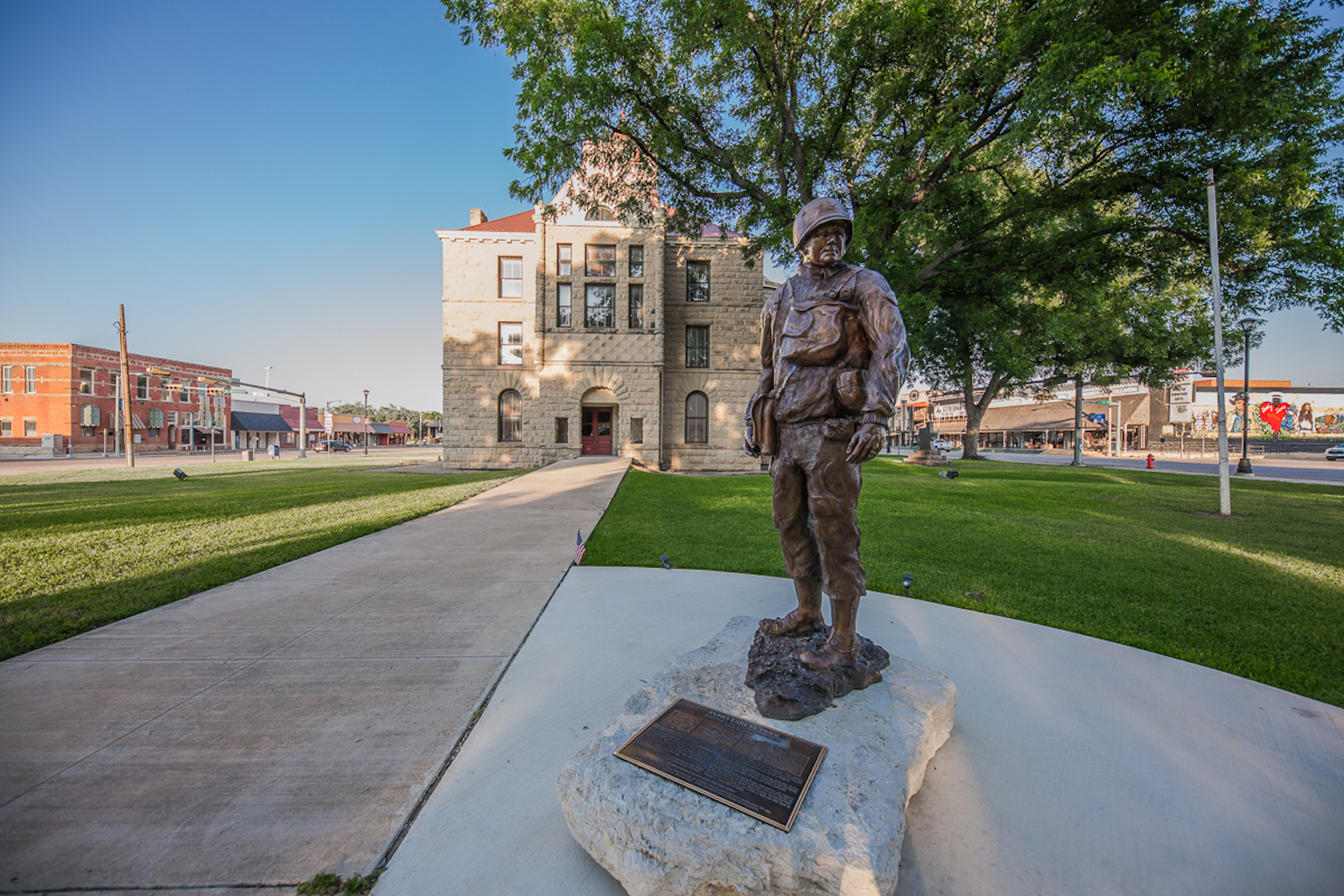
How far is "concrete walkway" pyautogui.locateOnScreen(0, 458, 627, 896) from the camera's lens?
6.50ft

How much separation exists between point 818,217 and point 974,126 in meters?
13.6

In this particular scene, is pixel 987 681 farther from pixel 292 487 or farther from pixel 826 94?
pixel 292 487

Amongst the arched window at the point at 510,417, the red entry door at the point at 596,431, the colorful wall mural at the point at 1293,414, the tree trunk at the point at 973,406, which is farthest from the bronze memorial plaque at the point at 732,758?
the colorful wall mural at the point at 1293,414

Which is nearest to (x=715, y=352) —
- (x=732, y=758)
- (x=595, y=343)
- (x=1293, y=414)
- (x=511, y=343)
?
(x=595, y=343)

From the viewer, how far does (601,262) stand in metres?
23.4

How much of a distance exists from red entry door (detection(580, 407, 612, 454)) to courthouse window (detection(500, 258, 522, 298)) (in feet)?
21.2

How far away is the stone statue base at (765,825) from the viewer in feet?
5.71

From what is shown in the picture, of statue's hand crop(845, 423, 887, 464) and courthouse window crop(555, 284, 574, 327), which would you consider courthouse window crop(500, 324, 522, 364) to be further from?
statue's hand crop(845, 423, 887, 464)

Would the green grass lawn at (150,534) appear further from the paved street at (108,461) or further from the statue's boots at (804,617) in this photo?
the paved street at (108,461)

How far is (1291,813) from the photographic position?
217 centimetres

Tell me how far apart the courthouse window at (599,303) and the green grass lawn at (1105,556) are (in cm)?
1241

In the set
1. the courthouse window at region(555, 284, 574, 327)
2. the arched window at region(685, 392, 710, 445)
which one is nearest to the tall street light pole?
the arched window at region(685, 392, 710, 445)

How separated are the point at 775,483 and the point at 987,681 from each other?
6.41ft

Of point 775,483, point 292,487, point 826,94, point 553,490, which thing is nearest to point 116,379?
point 292,487
